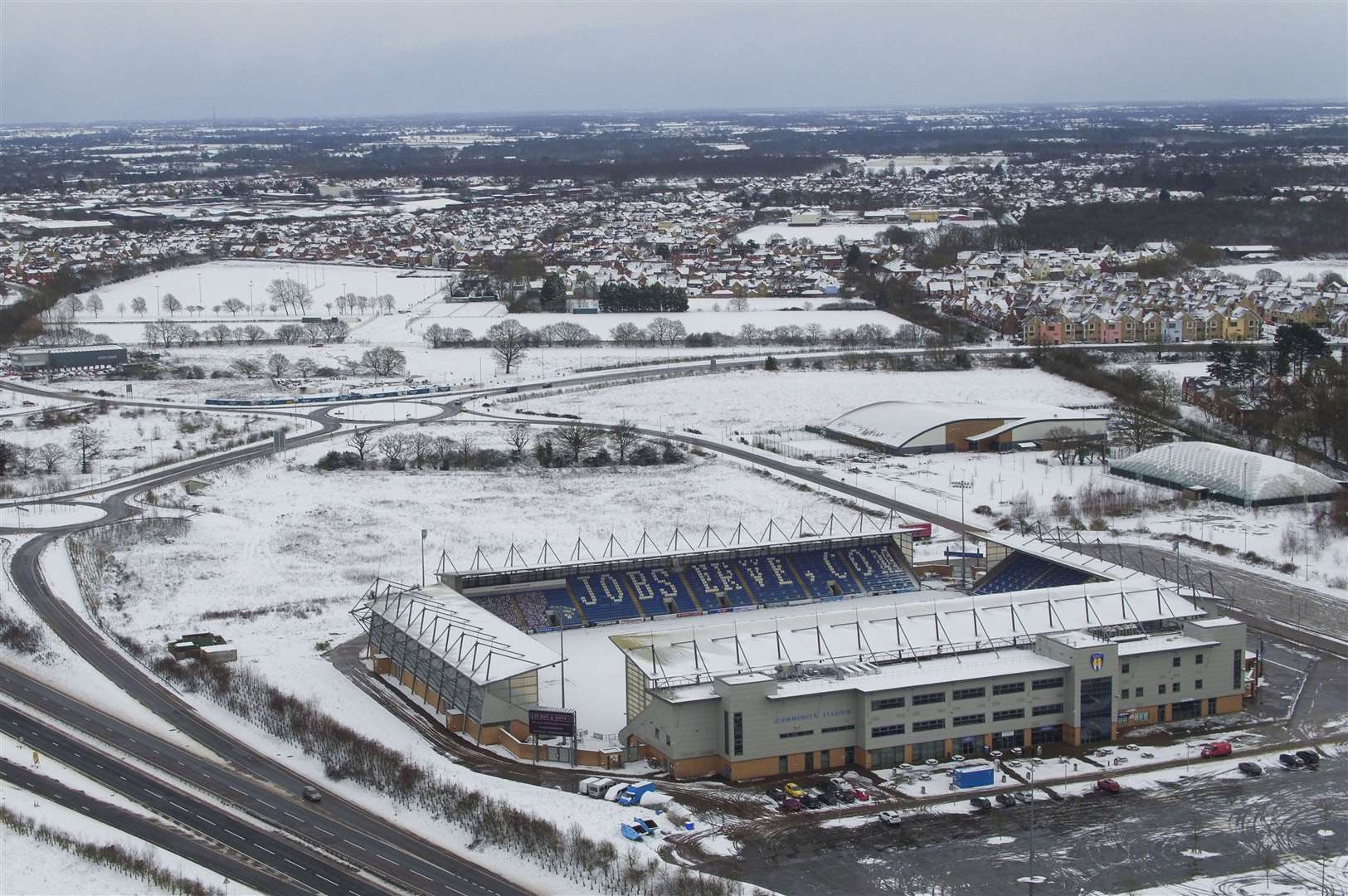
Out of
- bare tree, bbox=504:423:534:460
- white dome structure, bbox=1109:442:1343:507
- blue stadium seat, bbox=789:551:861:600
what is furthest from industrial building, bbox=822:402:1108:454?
blue stadium seat, bbox=789:551:861:600

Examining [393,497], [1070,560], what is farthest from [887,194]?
[1070,560]

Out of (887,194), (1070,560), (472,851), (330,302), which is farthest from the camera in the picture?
(887,194)

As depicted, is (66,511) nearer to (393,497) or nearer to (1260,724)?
(393,497)

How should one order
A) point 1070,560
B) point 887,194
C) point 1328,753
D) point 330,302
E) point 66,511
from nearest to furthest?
point 1328,753 → point 1070,560 → point 66,511 → point 330,302 → point 887,194

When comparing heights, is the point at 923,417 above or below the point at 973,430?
above

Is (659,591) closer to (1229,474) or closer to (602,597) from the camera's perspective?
(602,597)

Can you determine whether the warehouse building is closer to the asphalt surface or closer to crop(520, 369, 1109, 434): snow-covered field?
the asphalt surface

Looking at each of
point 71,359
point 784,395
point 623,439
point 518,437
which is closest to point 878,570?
point 623,439
